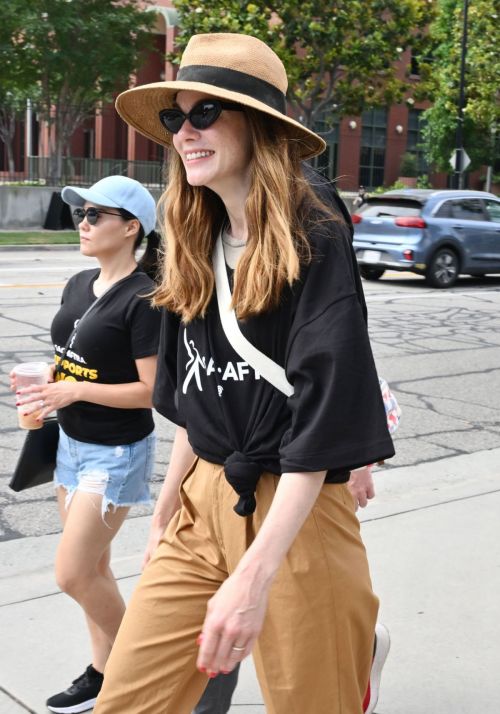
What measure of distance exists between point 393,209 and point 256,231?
1484 cm

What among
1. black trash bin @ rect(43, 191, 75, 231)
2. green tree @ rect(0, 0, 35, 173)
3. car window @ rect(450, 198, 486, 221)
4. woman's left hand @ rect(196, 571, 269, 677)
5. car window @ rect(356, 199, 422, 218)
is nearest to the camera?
woman's left hand @ rect(196, 571, 269, 677)

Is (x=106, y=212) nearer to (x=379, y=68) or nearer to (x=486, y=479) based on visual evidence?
(x=486, y=479)

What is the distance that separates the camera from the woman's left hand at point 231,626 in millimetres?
1851

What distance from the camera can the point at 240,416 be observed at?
84.7 inches

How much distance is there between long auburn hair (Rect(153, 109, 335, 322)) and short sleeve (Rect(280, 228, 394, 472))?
0.07 m

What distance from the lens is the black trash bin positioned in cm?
2473

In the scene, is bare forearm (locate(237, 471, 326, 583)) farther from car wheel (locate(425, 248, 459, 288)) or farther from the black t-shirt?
car wheel (locate(425, 248, 459, 288))

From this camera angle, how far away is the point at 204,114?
2178 millimetres

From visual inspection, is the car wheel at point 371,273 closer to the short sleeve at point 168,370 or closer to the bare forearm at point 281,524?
the short sleeve at point 168,370

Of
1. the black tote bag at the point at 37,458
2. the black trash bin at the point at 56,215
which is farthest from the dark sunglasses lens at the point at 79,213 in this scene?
the black trash bin at the point at 56,215

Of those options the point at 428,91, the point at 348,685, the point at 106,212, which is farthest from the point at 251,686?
the point at 428,91

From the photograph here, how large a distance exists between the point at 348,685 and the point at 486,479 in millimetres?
3895

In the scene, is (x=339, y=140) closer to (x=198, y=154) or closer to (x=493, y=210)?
(x=493, y=210)

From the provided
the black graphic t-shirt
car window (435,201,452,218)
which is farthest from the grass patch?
the black graphic t-shirt
